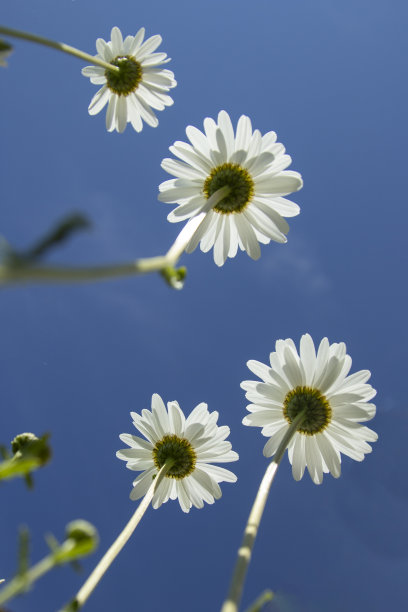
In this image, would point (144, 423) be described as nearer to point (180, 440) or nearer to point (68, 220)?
point (180, 440)

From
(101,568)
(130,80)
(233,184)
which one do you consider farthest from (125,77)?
(101,568)

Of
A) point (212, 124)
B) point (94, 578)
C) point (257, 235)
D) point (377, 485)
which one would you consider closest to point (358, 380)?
point (257, 235)

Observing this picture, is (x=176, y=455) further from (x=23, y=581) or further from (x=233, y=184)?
(x=23, y=581)

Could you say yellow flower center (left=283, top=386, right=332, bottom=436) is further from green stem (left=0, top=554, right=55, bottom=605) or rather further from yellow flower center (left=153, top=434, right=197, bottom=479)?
green stem (left=0, top=554, right=55, bottom=605)

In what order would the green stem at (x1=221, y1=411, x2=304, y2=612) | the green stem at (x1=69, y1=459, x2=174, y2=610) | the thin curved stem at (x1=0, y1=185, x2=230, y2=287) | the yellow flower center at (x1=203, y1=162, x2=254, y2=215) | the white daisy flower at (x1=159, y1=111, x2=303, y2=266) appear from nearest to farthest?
the thin curved stem at (x1=0, y1=185, x2=230, y2=287) → the green stem at (x1=221, y1=411, x2=304, y2=612) → the green stem at (x1=69, y1=459, x2=174, y2=610) → the white daisy flower at (x1=159, y1=111, x2=303, y2=266) → the yellow flower center at (x1=203, y1=162, x2=254, y2=215)

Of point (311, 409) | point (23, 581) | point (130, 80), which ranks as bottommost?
point (23, 581)

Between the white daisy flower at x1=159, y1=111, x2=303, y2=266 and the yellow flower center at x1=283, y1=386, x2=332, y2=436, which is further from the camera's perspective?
the yellow flower center at x1=283, y1=386, x2=332, y2=436

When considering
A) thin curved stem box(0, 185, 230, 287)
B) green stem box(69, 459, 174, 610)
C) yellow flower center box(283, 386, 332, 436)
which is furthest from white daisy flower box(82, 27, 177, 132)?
thin curved stem box(0, 185, 230, 287)
